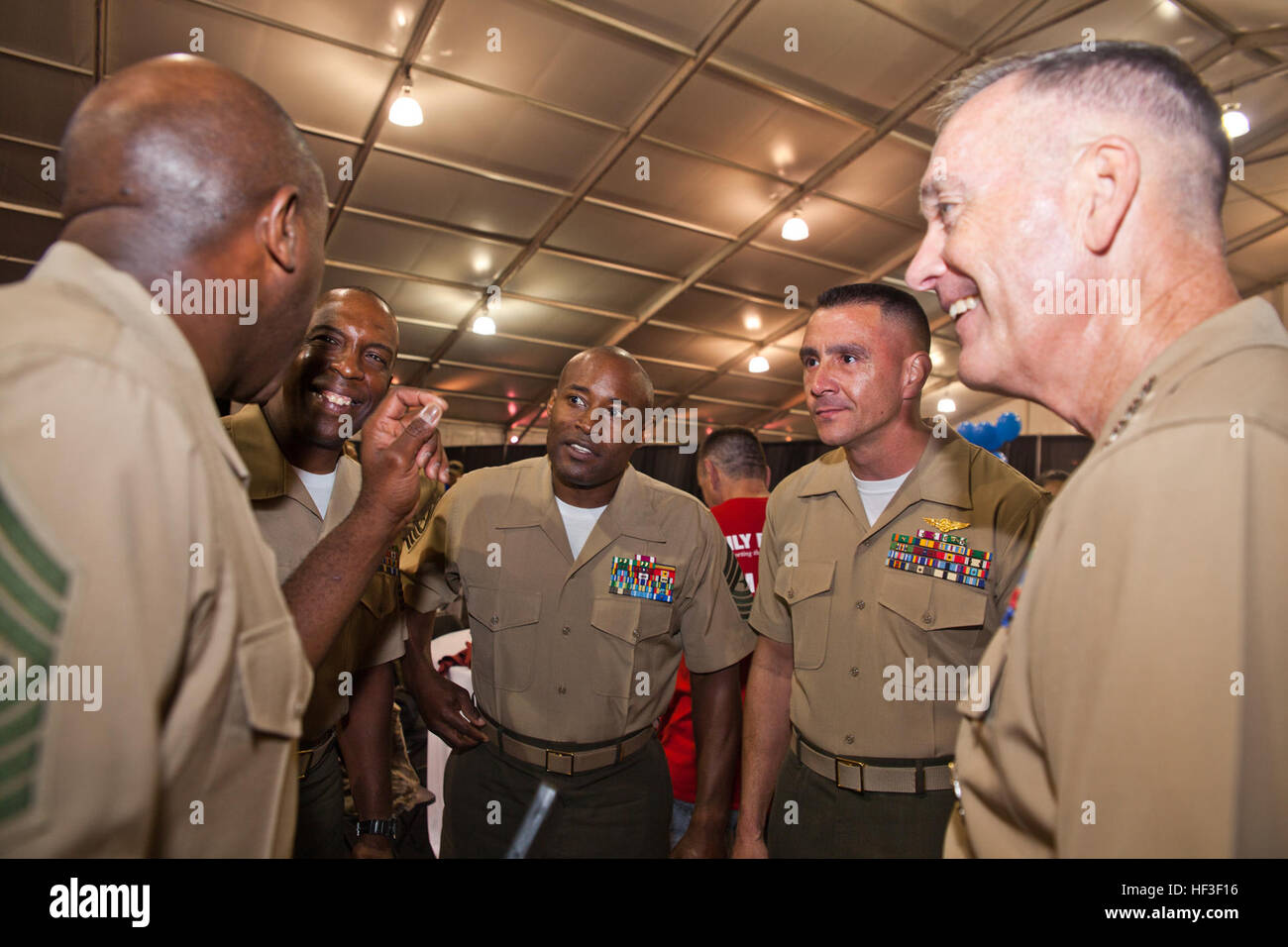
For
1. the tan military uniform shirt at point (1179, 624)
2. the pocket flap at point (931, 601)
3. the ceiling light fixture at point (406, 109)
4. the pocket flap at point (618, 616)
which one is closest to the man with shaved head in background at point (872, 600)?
the pocket flap at point (931, 601)

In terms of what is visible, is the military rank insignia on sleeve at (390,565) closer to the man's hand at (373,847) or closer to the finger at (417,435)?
the man's hand at (373,847)

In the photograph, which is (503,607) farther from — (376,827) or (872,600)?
(872,600)

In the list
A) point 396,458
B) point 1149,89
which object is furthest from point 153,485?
point 1149,89

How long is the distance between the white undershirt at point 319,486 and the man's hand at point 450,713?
73 centimetres

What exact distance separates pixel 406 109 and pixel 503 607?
6.10 meters

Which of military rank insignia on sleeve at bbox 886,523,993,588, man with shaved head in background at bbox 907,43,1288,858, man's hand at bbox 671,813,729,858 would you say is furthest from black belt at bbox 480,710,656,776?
man with shaved head in background at bbox 907,43,1288,858

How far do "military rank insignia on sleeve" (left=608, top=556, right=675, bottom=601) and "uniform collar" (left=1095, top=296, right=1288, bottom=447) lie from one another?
184cm

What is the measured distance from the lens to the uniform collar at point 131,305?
32.6 inches

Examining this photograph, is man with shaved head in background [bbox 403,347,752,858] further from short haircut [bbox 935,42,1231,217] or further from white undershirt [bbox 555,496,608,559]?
short haircut [bbox 935,42,1231,217]

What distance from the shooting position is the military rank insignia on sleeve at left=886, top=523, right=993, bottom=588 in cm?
225

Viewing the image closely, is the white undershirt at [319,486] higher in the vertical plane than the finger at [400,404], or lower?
lower

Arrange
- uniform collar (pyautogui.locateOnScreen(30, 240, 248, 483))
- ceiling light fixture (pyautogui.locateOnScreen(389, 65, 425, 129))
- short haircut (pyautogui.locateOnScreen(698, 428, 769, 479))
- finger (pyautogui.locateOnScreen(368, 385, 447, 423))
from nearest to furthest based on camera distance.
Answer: uniform collar (pyautogui.locateOnScreen(30, 240, 248, 483)) → finger (pyautogui.locateOnScreen(368, 385, 447, 423)) → short haircut (pyautogui.locateOnScreen(698, 428, 769, 479)) → ceiling light fixture (pyautogui.locateOnScreen(389, 65, 425, 129))

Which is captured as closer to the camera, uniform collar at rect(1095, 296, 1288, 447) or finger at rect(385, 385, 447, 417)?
uniform collar at rect(1095, 296, 1288, 447)
